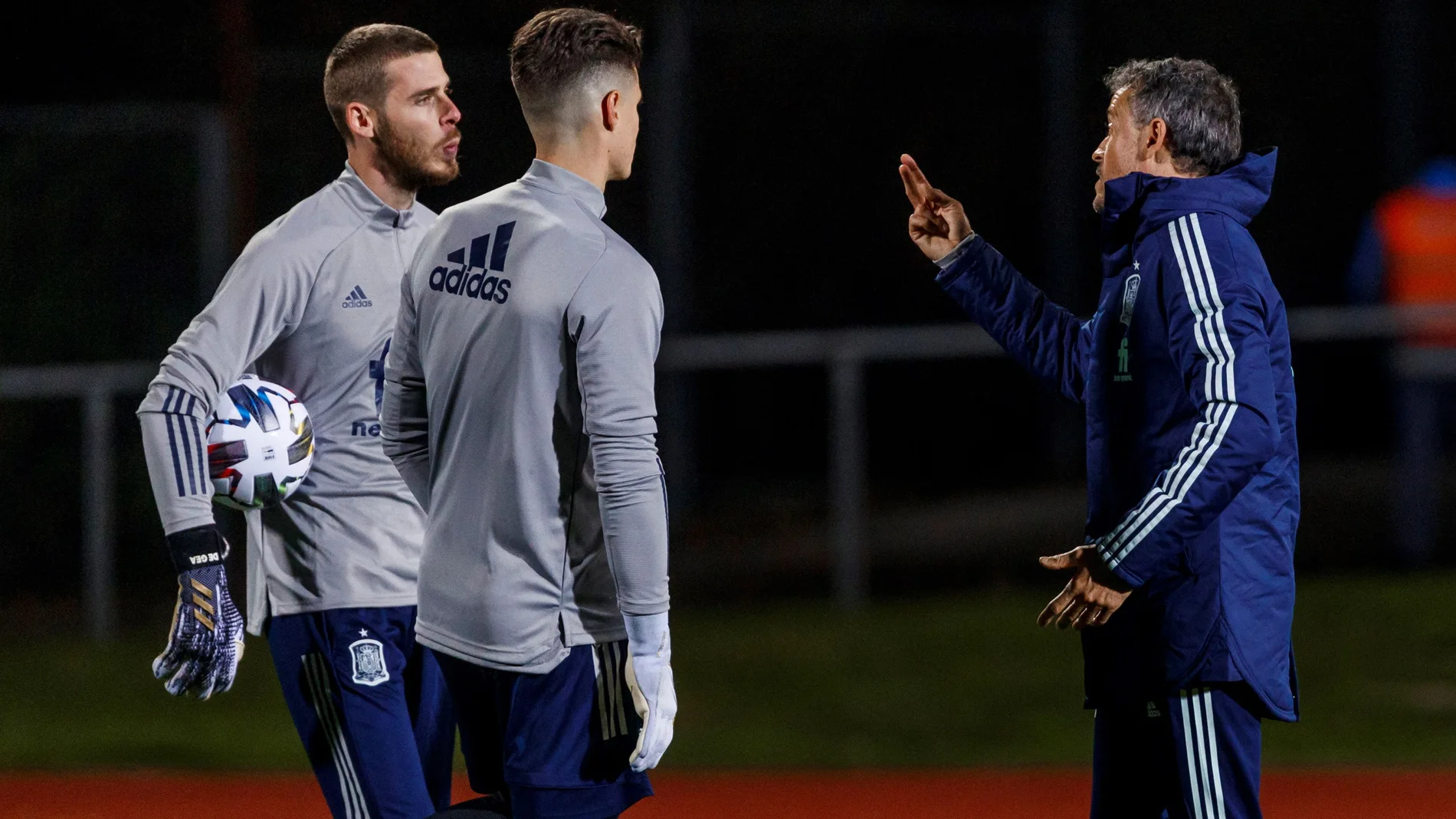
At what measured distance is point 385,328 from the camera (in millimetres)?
3887

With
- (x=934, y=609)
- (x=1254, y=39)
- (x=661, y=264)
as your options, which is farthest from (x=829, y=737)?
(x=1254, y=39)

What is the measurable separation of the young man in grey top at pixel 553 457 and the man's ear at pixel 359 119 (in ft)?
2.90

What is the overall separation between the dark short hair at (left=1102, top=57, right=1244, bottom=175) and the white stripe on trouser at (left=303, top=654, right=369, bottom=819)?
6.55 feet

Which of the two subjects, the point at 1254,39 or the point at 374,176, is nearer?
the point at 374,176

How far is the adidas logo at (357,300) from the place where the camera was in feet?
12.7

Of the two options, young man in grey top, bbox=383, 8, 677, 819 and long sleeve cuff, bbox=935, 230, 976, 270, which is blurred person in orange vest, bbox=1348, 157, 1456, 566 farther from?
young man in grey top, bbox=383, 8, 677, 819

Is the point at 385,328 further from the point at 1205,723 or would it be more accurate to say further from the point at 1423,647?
the point at 1423,647

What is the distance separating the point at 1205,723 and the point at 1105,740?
0.25 meters

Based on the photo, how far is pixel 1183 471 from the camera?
120 inches

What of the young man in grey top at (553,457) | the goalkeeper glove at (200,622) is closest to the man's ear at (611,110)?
the young man in grey top at (553,457)

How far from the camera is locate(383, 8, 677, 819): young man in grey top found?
2.98 m

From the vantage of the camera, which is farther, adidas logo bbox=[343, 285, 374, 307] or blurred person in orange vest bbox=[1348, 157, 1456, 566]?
blurred person in orange vest bbox=[1348, 157, 1456, 566]

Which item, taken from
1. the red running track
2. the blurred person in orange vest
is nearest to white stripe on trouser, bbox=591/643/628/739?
Answer: the red running track

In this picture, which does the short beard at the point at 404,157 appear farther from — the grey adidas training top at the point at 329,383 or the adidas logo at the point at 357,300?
the adidas logo at the point at 357,300
